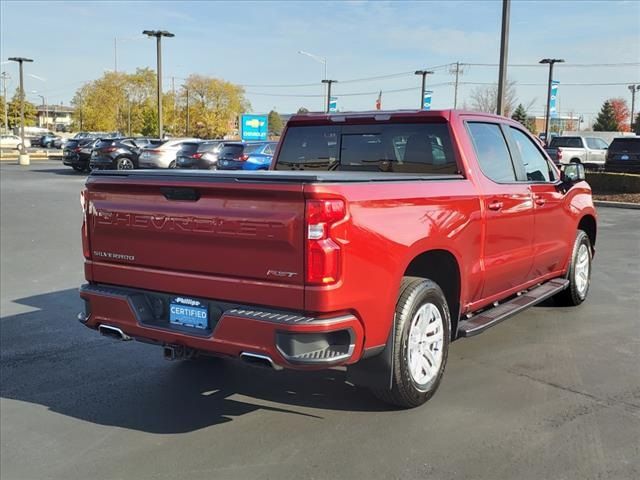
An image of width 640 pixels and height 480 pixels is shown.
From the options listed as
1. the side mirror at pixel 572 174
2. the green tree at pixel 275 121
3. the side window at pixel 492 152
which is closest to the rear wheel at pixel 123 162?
the side mirror at pixel 572 174

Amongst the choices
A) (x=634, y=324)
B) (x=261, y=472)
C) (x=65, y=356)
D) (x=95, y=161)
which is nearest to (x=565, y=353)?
(x=634, y=324)

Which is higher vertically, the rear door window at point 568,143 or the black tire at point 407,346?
the rear door window at point 568,143

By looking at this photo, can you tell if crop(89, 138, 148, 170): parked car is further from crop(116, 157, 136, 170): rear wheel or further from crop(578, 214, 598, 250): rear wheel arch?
crop(578, 214, 598, 250): rear wheel arch

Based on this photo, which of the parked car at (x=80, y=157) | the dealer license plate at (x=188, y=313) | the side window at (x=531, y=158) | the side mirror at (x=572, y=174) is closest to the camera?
the dealer license plate at (x=188, y=313)

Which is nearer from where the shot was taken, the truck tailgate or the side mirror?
the truck tailgate

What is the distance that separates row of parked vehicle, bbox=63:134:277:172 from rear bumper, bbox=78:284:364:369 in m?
17.8

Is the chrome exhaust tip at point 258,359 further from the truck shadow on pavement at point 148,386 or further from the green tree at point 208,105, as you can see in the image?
the green tree at point 208,105

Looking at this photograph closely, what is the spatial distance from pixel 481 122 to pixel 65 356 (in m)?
4.02

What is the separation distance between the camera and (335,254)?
3.36 metres

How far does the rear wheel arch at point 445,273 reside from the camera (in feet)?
14.4

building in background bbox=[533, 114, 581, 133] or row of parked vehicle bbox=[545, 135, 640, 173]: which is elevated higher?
building in background bbox=[533, 114, 581, 133]

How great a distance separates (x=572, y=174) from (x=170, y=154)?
72.7 ft

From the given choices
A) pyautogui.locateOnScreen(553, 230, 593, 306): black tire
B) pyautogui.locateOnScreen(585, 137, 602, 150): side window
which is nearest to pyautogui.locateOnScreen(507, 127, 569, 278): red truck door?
pyautogui.locateOnScreen(553, 230, 593, 306): black tire

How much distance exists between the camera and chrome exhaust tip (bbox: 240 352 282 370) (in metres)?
3.49
